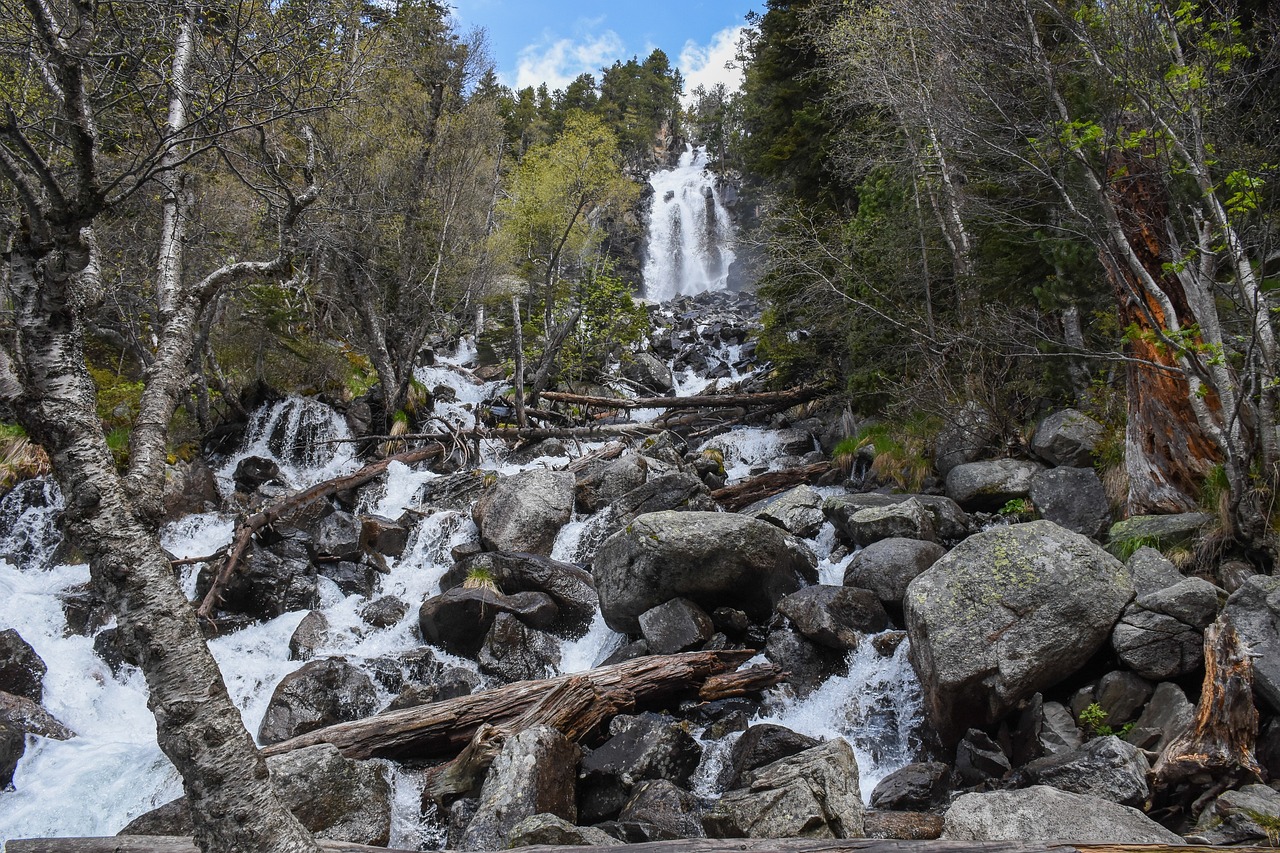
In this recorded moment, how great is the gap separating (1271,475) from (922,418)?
712 cm

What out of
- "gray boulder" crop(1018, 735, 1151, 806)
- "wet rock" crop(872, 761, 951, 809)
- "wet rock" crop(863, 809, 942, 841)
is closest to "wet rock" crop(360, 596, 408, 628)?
"wet rock" crop(872, 761, 951, 809)

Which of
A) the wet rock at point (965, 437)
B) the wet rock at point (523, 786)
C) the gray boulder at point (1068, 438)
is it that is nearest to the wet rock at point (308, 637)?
the wet rock at point (523, 786)

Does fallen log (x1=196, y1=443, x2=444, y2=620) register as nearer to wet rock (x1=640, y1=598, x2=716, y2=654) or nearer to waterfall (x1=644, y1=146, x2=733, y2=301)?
wet rock (x1=640, y1=598, x2=716, y2=654)

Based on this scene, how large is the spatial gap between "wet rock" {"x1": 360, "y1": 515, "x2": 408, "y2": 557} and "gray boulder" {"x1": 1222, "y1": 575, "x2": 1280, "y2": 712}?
1092 cm

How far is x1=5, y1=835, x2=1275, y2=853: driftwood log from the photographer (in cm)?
313

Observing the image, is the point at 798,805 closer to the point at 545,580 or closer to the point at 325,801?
the point at 325,801

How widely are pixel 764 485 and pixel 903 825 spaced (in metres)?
8.34

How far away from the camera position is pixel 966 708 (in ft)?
19.4

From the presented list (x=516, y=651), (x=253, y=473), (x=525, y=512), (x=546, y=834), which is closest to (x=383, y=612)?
(x=516, y=651)

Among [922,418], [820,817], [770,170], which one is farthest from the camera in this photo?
[770,170]

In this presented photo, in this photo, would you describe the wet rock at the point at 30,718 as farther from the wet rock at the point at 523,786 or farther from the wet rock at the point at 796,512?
the wet rock at the point at 796,512

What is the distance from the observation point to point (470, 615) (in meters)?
9.02

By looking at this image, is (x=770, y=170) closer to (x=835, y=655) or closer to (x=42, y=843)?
(x=835, y=655)

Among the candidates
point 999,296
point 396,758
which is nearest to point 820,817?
point 396,758
